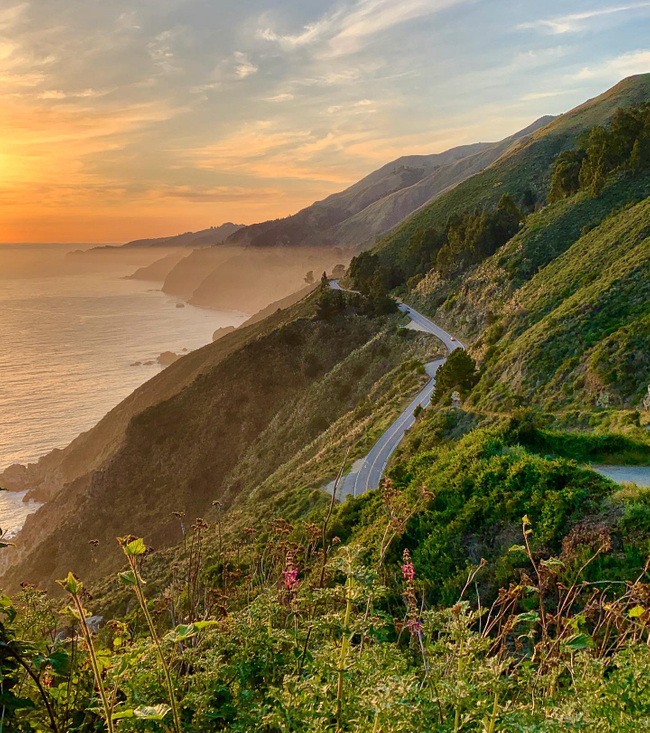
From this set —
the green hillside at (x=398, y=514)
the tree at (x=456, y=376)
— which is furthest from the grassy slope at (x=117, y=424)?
the tree at (x=456, y=376)

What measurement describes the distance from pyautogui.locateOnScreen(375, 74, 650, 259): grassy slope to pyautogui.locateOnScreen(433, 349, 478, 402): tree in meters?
58.5

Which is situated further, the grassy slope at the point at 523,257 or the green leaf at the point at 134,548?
the grassy slope at the point at 523,257

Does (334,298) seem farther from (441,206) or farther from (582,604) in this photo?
(582,604)

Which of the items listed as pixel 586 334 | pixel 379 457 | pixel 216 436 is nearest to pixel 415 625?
pixel 379 457

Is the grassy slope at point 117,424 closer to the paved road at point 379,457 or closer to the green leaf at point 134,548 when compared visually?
the paved road at point 379,457

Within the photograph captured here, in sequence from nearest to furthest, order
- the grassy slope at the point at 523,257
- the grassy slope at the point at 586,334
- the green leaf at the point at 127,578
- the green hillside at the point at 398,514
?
the green leaf at the point at 127,578 → the green hillside at the point at 398,514 → the grassy slope at the point at 586,334 → the grassy slope at the point at 523,257

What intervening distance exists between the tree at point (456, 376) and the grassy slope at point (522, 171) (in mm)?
58538

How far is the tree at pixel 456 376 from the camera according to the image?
30750 millimetres


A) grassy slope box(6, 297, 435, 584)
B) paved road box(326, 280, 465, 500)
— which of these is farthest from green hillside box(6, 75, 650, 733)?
paved road box(326, 280, 465, 500)

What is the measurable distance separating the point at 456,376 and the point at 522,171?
71308 millimetres

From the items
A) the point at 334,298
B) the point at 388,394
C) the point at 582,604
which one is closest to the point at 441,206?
the point at 334,298

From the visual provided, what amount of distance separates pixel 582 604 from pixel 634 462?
28.5 ft

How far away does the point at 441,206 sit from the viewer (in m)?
94.4

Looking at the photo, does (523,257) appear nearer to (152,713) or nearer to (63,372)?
(152,713)
